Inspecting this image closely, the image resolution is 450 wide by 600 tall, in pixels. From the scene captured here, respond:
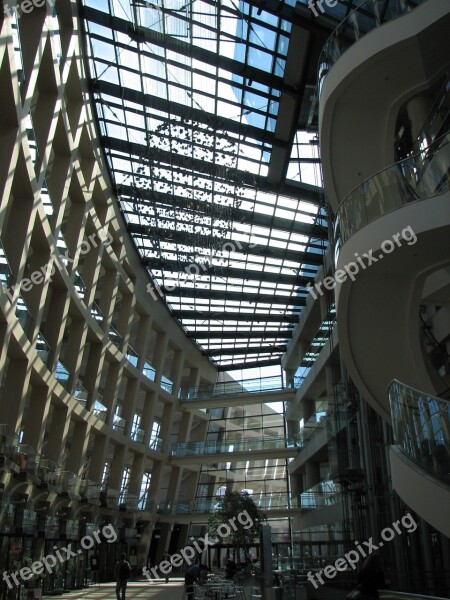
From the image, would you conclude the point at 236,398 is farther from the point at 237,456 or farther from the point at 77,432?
the point at 77,432

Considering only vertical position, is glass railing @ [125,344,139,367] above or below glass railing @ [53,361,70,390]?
above

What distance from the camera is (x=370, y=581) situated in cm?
729

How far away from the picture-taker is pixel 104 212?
85.8 ft

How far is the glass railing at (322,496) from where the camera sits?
899 inches

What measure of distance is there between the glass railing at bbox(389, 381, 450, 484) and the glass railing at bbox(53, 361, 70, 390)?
46.3 ft

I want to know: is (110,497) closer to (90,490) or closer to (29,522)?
(90,490)

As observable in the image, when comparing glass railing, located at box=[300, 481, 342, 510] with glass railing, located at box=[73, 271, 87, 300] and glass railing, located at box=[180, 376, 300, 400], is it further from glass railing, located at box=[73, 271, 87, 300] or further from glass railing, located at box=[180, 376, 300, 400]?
glass railing, located at box=[73, 271, 87, 300]

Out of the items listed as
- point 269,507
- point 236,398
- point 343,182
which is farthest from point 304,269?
point 343,182

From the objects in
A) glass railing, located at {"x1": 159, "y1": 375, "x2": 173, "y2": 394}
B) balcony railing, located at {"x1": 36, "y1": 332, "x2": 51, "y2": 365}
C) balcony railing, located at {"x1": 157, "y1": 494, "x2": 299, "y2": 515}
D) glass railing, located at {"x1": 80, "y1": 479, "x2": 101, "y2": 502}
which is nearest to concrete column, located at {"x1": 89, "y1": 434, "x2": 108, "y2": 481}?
glass railing, located at {"x1": 80, "y1": 479, "x2": 101, "y2": 502}

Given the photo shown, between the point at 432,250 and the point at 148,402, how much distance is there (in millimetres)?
25157

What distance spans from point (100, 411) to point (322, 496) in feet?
34.9

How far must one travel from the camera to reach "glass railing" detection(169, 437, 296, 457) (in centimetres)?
3266

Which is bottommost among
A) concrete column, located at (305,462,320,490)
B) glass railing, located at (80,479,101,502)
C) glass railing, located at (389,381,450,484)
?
glass railing, located at (389,381,450,484)

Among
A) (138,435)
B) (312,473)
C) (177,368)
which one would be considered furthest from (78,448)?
(177,368)
